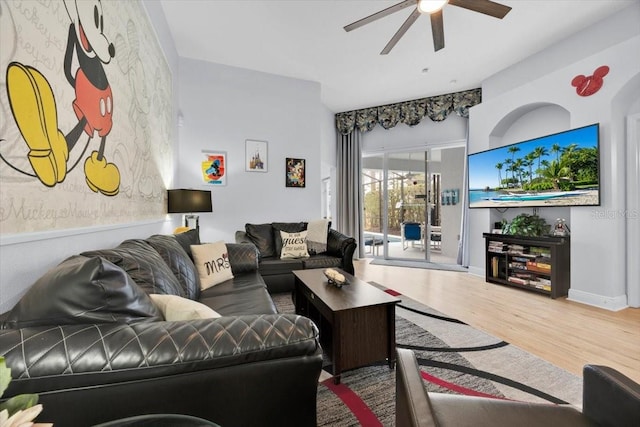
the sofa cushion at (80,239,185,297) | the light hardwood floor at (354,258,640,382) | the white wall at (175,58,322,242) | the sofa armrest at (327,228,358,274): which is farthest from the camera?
the white wall at (175,58,322,242)

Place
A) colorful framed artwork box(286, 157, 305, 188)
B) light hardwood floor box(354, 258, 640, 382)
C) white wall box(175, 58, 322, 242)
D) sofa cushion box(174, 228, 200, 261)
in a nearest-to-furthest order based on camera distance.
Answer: light hardwood floor box(354, 258, 640, 382), sofa cushion box(174, 228, 200, 261), white wall box(175, 58, 322, 242), colorful framed artwork box(286, 157, 305, 188)

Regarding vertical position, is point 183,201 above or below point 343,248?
above

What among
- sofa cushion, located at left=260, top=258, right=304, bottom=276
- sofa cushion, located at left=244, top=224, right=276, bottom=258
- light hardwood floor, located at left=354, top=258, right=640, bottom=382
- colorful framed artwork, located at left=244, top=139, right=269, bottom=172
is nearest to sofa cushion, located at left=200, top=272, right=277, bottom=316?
sofa cushion, located at left=260, top=258, right=304, bottom=276

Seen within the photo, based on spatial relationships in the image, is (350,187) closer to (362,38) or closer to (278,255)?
(278,255)

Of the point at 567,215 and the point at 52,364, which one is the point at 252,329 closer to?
the point at 52,364

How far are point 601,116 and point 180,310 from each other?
4.21 metres

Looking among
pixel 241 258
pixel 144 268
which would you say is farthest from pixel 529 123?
pixel 144 268

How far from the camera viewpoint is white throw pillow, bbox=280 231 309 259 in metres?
3.49

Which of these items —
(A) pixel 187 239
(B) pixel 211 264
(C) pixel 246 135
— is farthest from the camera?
(C) pixel 246 135

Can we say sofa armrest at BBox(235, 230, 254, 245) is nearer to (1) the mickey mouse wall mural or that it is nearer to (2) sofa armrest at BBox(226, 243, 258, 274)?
(2) sofa armrest at BBox(226, 243, 258, 274)

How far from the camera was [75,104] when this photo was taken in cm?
123

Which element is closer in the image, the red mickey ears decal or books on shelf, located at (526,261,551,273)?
the red mickey ears decal

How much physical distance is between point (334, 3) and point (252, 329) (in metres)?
3.14

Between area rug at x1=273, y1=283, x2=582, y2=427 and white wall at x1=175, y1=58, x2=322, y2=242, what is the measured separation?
2763 mm
